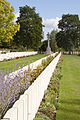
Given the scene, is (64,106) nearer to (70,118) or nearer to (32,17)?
(70,118)

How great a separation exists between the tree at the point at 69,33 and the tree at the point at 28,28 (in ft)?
35.1

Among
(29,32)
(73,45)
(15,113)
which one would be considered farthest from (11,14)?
(73,45)

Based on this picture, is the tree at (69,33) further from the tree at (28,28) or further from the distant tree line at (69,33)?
the tree at (28,28)

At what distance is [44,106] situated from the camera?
384 cm

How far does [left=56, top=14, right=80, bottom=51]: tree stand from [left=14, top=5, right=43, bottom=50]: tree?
10.7 m

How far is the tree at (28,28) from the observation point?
134ft

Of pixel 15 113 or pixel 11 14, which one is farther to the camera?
pixel 11 14

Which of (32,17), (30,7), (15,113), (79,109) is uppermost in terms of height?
(30,7)

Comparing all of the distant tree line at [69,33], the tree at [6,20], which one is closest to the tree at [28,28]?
the distant tree line at [69,33]

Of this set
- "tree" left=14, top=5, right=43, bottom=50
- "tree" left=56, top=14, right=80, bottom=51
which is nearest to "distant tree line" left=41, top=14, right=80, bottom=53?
"tree" left=56, top=14, right=80, bottom=51

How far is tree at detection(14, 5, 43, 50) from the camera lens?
134ft

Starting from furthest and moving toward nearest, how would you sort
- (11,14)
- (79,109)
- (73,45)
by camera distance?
1. (73,45)
2. (11,14)
3. (79,109)

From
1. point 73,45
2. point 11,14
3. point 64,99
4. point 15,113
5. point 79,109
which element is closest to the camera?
point 15,113

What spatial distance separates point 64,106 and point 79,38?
4911 cm
